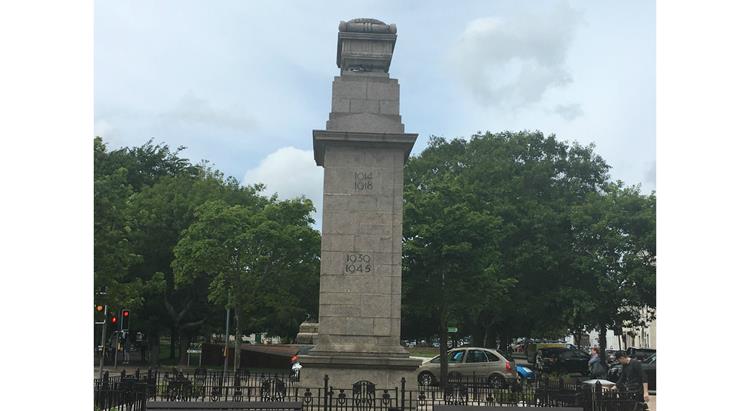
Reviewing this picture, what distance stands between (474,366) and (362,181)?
1316cm

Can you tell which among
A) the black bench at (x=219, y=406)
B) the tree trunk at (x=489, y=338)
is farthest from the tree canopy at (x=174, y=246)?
the black bench at (x=219, y=406)

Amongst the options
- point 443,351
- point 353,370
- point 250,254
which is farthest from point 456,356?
point 353,370

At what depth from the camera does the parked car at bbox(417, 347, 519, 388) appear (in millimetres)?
28188

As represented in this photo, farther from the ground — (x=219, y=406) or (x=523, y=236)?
(x=523, y=236)

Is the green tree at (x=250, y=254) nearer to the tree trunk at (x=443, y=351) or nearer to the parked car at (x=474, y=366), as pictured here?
the tree trunk at (x=443, y=351)

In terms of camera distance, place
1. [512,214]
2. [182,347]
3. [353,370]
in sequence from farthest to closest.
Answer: [182,347] → [512,214] → [353,370]

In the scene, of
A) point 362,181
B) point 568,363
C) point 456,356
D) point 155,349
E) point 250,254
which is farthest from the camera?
point 155,349

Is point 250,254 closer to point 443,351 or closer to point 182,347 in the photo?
point 443,351

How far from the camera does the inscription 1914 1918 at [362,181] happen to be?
18203 millimetres

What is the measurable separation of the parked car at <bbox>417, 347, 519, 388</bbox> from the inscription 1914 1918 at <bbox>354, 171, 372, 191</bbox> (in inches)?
462

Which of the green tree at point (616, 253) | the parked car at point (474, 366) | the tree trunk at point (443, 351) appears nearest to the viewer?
the tree trunk at point (443, 351)

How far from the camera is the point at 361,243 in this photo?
17.9 meters

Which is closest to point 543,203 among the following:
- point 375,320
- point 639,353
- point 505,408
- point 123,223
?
point 639,353

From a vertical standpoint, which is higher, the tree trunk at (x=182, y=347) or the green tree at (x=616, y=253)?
the green tree at (x=616, y=253)
